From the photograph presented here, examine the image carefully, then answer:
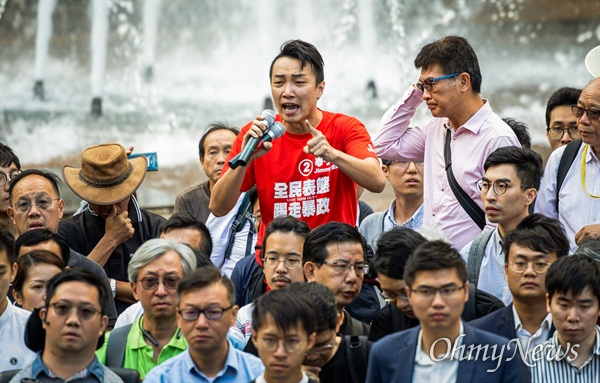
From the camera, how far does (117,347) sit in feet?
14.9

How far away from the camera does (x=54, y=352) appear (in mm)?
4227

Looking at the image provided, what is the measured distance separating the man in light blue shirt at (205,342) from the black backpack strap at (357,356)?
13.2 inches

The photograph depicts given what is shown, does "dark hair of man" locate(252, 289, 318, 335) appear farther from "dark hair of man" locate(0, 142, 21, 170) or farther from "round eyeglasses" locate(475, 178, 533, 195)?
"dark hair of man" locate(0, 142, 21, 170)

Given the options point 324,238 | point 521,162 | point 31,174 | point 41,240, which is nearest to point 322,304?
point 324,238

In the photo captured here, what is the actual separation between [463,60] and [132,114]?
10.2ft

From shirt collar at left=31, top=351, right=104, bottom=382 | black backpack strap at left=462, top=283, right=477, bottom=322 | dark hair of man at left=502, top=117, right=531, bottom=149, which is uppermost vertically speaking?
dark hair of man at left=502, top=117, right=531, bottom=149

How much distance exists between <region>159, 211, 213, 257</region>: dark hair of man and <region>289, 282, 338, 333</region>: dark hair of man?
46.1 inches

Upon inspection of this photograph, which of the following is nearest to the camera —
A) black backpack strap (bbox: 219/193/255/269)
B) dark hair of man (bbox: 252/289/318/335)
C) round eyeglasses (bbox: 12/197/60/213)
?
dark hair of man (bbox: 252/289/318/335)

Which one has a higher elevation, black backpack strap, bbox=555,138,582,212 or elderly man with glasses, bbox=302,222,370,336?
black backpack strap, bbox=555,138,582,212

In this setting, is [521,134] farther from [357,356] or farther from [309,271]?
[357,356]

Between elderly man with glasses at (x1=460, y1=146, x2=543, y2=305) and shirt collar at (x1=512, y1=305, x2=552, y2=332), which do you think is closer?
shirt collar at (x1=512, y1=305, x2=552, y2=332)

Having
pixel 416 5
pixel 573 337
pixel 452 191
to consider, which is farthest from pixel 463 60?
pixel 416 5

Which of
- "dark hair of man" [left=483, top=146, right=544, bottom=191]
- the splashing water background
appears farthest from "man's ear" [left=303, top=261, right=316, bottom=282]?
the splashing water background

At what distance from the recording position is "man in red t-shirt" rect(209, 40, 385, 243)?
5086 mm
